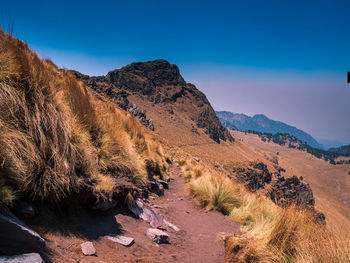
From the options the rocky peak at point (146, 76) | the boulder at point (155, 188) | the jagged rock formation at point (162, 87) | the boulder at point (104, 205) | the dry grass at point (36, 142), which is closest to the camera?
the dry grass at point (36, 142)

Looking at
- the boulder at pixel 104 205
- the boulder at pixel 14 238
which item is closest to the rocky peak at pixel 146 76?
the boulder at pixel 104 205

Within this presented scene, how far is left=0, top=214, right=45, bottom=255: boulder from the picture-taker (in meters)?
1.55

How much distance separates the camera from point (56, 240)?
2094 millimetres

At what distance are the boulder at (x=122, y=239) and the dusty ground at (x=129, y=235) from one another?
2.6 inches

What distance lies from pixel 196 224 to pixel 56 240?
11.1 feet

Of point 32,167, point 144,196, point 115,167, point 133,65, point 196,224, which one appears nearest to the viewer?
point 32,167

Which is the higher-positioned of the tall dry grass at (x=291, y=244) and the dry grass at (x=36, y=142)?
the dry grass at (x=36, y=142)

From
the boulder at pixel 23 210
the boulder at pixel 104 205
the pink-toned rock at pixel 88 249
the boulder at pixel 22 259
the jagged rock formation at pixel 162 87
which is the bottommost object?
the pink-toned rock at pixel 88 249

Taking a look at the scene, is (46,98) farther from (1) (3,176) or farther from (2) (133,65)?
(2) (133,65)

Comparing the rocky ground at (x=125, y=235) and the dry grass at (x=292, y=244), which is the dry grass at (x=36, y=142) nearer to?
the rocky ground at (x=125, y=235)

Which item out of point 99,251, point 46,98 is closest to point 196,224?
point 99,251

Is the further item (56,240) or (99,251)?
(99,251)

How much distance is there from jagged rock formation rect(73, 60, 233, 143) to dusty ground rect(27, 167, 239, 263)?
290ft

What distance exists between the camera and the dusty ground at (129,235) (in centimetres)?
213
